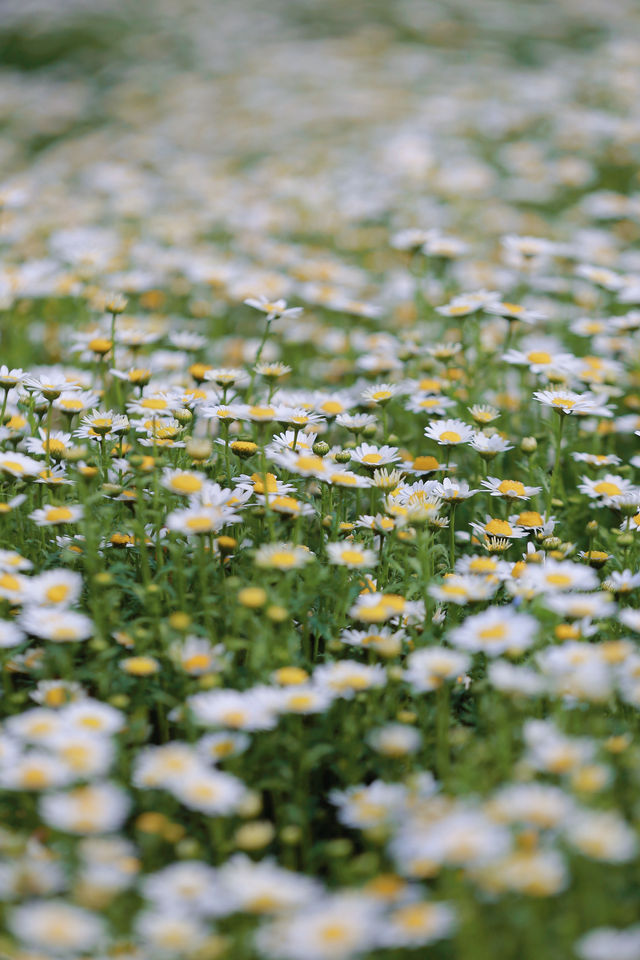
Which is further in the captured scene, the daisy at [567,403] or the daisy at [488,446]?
the daisy at [567,403]

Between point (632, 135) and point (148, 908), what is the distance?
7.22 meters

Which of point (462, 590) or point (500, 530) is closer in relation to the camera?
point (462, 590)

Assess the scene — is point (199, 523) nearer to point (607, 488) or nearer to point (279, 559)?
point (279, 559)

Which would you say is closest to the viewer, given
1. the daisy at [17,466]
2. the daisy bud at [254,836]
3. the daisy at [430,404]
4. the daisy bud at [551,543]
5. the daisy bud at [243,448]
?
the daisy bud at [254,836]

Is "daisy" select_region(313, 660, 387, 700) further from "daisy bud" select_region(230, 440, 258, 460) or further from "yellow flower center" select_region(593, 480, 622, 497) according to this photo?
"yellow flower center" select_region(593, 480, 622, 497)

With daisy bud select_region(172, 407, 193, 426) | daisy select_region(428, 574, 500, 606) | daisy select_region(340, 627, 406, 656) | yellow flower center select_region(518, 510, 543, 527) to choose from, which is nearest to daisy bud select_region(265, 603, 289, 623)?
daisy select_region(340, 627, 406, 656)

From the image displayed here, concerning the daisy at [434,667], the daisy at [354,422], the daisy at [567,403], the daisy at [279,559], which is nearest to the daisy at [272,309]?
the daisy at [354,422]

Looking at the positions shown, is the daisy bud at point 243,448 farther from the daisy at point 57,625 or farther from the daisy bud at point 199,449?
the daisy at point 57,625

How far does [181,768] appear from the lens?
71.7 inches

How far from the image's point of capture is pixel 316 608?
2678mm

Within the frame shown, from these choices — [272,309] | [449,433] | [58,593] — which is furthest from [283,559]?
[272,309]

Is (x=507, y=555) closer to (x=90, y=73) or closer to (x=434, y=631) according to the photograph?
(x=434, y=631)

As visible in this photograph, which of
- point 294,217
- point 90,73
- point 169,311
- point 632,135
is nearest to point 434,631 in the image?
point 169,311

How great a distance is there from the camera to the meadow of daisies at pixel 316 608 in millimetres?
1614
